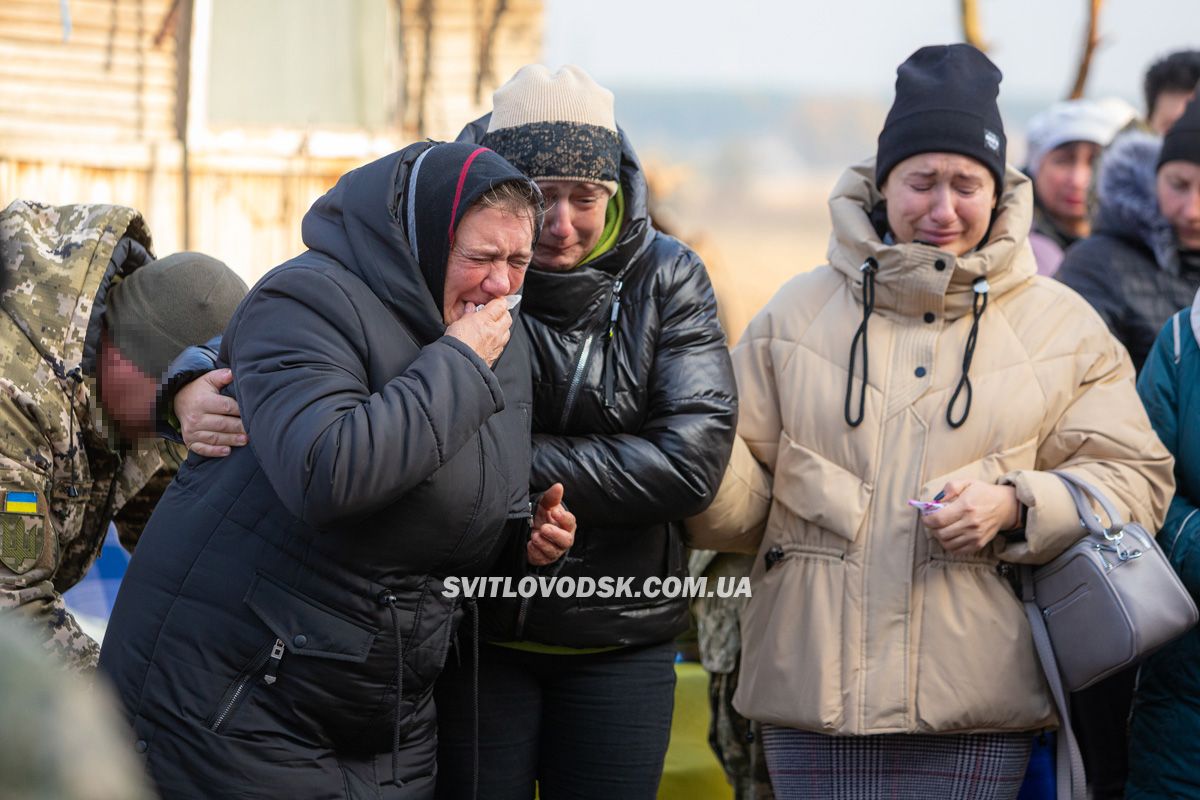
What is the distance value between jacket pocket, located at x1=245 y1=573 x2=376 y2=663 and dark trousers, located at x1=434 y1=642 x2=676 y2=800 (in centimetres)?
59

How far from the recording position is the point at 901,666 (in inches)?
116

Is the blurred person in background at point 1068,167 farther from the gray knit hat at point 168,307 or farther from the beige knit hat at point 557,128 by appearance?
the gray knit hat at point 168,307

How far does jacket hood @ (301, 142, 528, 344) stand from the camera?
2324 millimetres

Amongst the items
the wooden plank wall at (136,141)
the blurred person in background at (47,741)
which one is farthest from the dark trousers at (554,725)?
the wooden plank wall at (136,141)

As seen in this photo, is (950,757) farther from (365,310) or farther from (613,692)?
(365,310)

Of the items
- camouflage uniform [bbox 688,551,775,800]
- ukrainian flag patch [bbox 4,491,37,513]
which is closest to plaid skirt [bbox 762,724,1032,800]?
camouflage uniform [bbox 688,551,775,800]

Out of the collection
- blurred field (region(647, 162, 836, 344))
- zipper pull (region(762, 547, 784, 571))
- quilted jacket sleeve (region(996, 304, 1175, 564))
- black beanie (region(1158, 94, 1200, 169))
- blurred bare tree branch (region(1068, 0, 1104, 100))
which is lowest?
blurred field (region(647, 162, 836, 344))

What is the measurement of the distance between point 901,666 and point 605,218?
113cm

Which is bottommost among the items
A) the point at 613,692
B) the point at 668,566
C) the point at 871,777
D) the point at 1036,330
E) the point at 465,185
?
the point at 871,777

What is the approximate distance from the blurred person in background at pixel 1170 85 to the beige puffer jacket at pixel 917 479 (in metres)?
2.77

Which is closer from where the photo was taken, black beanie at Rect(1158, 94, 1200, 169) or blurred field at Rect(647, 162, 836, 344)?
black beanie at Rect(1158, 94, 1200, 169)

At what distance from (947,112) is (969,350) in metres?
0.53

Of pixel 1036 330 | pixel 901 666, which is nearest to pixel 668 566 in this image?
pixel 901 666

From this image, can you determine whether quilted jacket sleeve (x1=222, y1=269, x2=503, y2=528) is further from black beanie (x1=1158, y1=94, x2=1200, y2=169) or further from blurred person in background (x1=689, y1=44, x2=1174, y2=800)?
black beanie (x1=1158, y1=94, x2=1200, y2=169)
